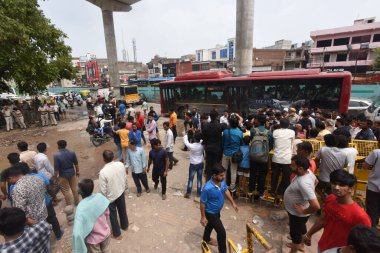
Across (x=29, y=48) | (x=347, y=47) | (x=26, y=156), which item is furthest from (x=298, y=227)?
(x=347, y=47)

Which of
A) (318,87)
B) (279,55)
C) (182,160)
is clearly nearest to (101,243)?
(182,160)

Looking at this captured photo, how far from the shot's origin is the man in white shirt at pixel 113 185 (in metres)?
3.65

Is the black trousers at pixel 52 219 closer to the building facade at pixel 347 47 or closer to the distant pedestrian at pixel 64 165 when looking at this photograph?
the distant pedestrian at pixel 64 165

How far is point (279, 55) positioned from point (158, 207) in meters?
47.9

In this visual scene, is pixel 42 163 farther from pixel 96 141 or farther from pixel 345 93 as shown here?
pixel 345 93

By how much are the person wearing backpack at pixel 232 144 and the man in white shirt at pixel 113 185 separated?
7.57 feet

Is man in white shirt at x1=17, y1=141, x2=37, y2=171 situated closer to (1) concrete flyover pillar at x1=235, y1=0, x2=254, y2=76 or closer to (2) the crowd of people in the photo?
(2) the crowd of people

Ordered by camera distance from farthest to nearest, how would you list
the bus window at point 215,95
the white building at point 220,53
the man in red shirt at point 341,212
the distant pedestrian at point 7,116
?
the white building at point 220,53, the distant pedestrian at point 7,116, the bus window at point 215,95, the man in red shirt at point 341,212

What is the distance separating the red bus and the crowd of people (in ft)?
13.6

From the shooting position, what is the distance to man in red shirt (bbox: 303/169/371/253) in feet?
7.00

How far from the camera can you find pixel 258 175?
4719 millimetres

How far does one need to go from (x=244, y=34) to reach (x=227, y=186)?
17026mm

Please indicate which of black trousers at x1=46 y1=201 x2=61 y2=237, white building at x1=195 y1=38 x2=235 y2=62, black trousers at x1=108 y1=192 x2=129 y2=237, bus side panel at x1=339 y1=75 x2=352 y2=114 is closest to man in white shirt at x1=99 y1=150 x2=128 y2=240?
black trousers at x1=108 y1=192 x2=129 y2=237

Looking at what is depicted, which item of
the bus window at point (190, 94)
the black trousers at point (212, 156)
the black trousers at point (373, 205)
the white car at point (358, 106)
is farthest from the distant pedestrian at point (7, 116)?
the white car at point (358, 106)
